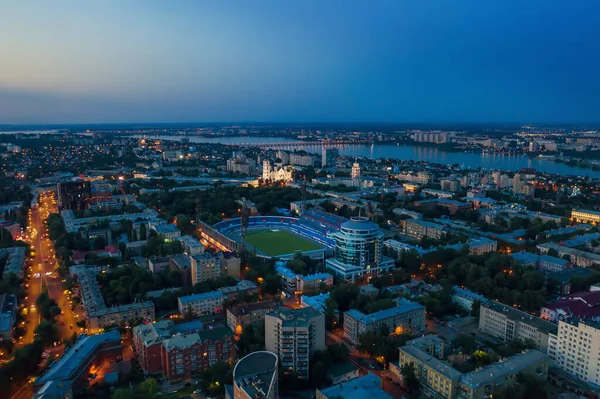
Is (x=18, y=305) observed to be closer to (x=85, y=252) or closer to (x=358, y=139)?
(x=85, y=252)

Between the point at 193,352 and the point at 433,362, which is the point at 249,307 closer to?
the point at 193,352

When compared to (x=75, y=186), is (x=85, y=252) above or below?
below

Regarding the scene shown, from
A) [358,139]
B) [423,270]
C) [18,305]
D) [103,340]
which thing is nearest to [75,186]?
[18,305]

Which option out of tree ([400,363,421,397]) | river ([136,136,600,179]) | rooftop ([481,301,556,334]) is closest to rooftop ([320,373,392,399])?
tree ([400,363,421,397])

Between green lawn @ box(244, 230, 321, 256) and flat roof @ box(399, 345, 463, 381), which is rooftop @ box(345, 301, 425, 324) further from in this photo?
green lawn @ box(244, 230, 321, 256)

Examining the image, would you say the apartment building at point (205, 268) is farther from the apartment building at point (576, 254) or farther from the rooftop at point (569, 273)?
the apartment building at point (576, 254)

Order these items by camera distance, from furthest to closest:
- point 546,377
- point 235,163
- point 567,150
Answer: point 567,150, point 235,163, point 546,377
